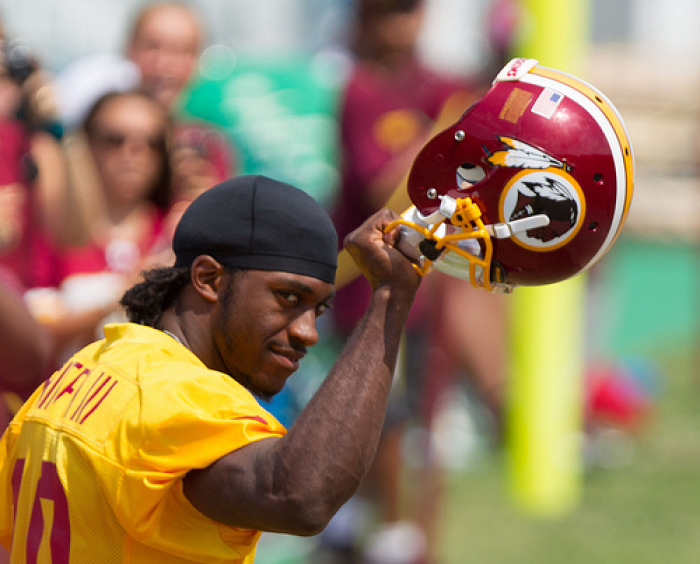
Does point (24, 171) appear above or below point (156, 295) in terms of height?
below

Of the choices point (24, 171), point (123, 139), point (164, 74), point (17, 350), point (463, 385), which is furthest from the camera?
point (463, 385)

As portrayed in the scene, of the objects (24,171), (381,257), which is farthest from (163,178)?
(381,257)

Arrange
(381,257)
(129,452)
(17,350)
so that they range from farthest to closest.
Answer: (17,350) → (381,257) → (129,452)

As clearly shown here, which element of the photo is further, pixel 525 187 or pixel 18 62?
pixel 18 62

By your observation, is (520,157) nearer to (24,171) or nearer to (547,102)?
(547,102)

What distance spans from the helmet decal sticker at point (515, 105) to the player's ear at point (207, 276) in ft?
2.34

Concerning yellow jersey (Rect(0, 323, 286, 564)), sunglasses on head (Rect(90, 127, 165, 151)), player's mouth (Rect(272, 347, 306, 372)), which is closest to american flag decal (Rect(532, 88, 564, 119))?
player's mouth (Rect(272, 347, 306, 372))

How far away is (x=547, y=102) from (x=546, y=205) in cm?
23

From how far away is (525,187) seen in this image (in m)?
2.34

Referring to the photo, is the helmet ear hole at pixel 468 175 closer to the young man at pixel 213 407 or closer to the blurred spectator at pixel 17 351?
the young man at pixel 213 407

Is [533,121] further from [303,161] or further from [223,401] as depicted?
[303,161]

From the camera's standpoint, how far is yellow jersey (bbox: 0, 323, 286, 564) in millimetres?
2105

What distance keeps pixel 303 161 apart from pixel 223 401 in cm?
448

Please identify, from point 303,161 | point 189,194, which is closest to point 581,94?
point 189,194
